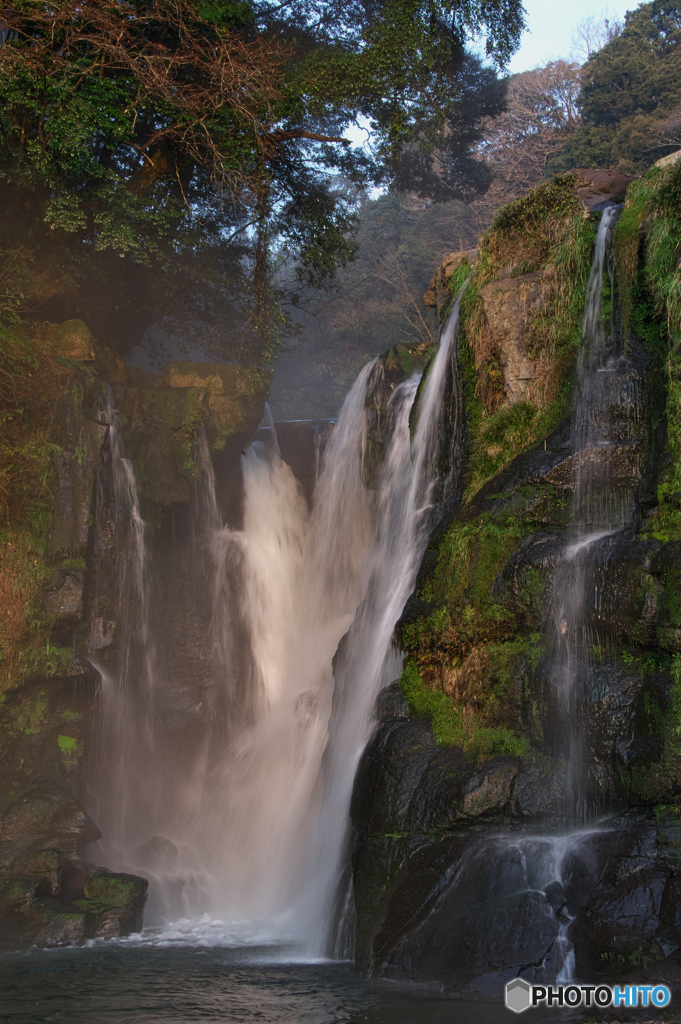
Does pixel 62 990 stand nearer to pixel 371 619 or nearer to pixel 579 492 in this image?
pixel 371 619

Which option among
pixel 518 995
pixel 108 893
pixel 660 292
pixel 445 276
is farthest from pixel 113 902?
pixel 445 276

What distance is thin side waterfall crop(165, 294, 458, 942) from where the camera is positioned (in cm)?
888

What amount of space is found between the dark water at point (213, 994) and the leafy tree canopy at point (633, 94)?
1925 cm

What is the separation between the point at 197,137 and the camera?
13.2 metres

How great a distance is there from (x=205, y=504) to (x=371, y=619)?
5776mm

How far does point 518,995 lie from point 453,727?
240 centimetres

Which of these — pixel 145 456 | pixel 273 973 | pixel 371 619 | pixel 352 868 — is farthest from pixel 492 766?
pixel 145 456

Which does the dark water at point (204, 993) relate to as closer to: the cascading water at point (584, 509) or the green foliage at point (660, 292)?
the cascading water at point (584, 509)

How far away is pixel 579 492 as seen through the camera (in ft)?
24.7

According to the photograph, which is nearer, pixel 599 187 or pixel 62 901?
pixel 62 901

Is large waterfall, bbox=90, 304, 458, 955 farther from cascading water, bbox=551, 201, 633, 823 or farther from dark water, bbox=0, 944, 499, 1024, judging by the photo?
cascading water, bbox=551, 201, 633, 823

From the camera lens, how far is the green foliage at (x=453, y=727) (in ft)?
21.9

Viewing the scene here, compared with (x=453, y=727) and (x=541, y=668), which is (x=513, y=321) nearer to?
(x=541, y=668)

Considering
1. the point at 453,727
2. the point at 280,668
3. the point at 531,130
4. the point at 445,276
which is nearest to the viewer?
the point at 453,727
